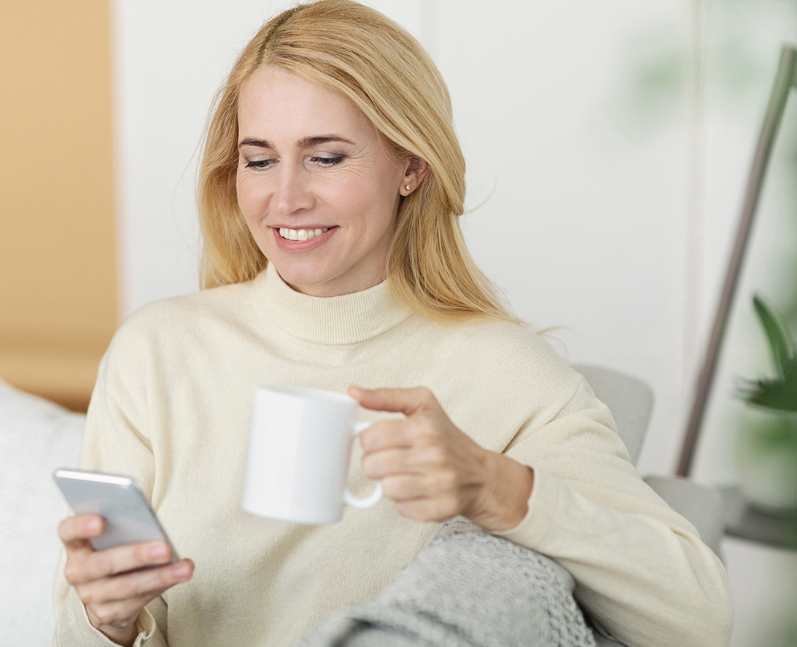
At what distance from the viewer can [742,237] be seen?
192cm

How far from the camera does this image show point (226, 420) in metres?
1.25

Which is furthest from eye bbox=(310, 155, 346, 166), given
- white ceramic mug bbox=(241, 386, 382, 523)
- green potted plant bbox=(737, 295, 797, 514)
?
green potted plant bbox=(737, 295, 797, 514)

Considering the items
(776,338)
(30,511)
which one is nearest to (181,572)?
(30,511)

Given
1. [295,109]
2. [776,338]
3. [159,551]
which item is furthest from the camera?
[776,338]

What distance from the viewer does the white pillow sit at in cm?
135

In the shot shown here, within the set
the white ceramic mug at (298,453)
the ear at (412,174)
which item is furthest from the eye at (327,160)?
the white ceramic mug at (298,453)

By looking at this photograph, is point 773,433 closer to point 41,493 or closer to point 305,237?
point 305,237

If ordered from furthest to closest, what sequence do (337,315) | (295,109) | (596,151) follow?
(596,151)
(337,315)
(295,109)

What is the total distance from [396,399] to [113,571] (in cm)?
34

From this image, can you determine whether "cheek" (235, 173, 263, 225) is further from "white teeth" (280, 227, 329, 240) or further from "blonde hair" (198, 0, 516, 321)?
"blonde hair" (198, 0, 516, 321)

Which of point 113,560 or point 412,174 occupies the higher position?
point 412,174

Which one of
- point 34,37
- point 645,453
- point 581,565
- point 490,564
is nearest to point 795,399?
point 645,453

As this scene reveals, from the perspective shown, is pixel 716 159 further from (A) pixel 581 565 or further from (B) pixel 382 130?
(A) pixel 581 565

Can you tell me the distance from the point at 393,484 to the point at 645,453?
6.37ft
